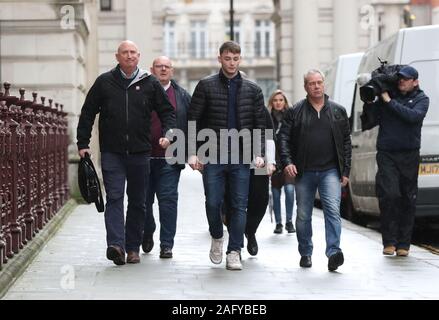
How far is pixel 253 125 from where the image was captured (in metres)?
11.0

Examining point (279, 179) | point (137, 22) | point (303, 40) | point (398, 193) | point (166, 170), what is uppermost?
point (137, 22)

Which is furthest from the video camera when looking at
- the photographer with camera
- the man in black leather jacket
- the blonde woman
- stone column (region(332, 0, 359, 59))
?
stone column (region(332, 0, 359, 59))

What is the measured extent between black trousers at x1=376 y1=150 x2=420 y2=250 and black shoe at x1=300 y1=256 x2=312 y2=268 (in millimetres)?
1519

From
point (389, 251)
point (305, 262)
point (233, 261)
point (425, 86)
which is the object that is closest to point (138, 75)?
point (233, 261)

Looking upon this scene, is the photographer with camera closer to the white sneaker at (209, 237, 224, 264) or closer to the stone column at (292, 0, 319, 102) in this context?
the white sneaker at (209, 237, 224, 264)

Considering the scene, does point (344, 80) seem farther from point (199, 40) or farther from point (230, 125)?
point (199, 40)

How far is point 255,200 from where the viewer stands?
11766 mm

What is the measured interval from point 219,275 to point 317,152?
1540 mm

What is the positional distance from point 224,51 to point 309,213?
67.5 inches

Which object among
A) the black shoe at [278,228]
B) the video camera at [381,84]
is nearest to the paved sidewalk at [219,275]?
the black shoe at [278,228]

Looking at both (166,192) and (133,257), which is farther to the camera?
(166,192)

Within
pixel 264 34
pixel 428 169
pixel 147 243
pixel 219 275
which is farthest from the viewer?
pixel 264 34

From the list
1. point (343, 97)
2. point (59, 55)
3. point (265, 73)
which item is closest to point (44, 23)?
point (59, 55)

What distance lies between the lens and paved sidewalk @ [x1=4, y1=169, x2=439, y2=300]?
927 centimetres
